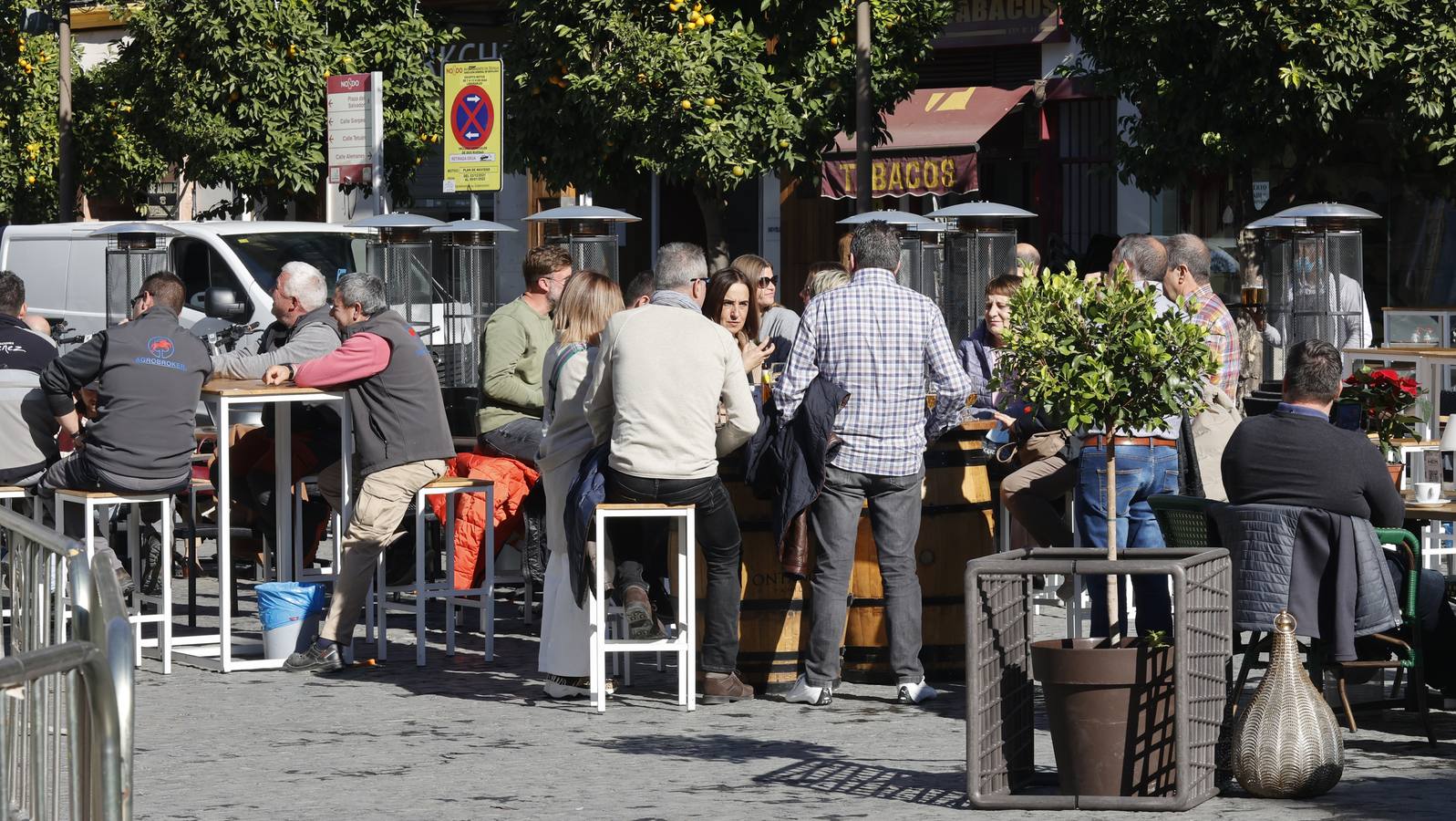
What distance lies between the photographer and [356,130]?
17219 mm

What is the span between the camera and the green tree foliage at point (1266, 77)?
17438mm

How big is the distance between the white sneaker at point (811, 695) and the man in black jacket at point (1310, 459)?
198 centimetres

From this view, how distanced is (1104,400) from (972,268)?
744 centimetres

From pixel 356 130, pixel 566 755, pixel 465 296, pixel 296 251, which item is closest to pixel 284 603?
pixel 566 755

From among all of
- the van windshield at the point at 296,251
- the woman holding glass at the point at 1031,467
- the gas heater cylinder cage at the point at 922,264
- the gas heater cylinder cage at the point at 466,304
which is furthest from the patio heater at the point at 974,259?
the van windshield at the point at 296,251

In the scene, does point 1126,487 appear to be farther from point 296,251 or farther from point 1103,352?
point 296,251

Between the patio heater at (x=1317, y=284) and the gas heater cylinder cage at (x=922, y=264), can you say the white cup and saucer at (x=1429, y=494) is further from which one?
the gas heater cylinder cage at (x=922, y=264)

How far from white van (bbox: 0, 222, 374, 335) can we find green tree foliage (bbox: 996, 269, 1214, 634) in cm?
1143

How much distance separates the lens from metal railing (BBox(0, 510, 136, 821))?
12.5 ft

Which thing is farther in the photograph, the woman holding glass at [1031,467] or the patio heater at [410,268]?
the patio heater at [410,268]

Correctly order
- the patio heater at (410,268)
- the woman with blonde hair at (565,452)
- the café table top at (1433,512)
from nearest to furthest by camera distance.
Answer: the café table top at (1433,512)
the woman with blonde hair at (565,452)
the patio heater at (410,268)

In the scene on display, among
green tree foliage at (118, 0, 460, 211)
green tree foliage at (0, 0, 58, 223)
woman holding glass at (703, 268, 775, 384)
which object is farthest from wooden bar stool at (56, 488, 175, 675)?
green tree foliage at (0, 0, 58, 223)

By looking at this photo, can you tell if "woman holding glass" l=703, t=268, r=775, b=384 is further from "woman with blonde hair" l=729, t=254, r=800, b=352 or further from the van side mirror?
the van side mirror

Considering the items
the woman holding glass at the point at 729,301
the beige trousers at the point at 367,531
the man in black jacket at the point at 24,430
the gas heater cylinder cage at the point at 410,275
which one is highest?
the gas heater cylinder cage at the point at 410,275
